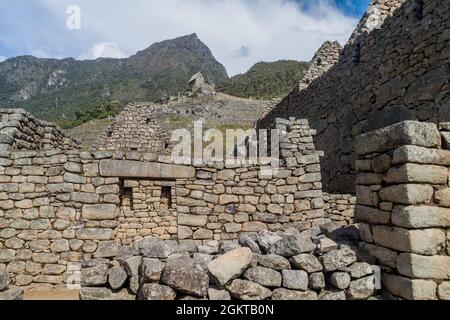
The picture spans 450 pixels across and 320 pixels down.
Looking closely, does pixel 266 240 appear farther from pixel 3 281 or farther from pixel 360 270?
pixel 3 281

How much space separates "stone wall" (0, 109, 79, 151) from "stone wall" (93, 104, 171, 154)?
241cm

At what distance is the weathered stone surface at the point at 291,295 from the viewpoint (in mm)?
2988

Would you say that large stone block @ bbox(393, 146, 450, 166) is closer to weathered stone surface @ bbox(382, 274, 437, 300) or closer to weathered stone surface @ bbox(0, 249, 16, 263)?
weathered stone surface @ bbox(382, 274, 437, 300)

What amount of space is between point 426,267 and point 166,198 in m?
4.95

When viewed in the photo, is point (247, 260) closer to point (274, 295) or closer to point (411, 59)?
point (274, 295)

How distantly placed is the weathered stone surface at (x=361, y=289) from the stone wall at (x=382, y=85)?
4.40m

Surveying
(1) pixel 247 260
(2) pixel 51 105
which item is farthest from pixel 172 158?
(2) pixel 51 105

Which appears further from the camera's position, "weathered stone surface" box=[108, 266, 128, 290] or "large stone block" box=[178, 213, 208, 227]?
"large stone block" box=[178, 213, 208, 227]

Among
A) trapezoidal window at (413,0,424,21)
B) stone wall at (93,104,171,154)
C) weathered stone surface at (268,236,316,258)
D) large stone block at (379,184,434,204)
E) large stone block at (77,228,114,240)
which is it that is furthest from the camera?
stone wall at (93,104,171,154)

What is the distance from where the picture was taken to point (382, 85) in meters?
8.37

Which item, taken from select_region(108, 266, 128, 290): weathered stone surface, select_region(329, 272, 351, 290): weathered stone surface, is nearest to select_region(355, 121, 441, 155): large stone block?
select_region(329, 272, 351, 290): weathered stone surface

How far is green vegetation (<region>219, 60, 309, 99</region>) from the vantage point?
201ft

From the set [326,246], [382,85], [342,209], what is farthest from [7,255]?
[382,85]

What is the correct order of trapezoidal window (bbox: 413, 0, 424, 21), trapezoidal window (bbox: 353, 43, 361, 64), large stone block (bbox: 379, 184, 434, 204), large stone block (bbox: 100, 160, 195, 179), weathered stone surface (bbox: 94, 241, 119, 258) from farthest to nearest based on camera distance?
1. trapezoidal window (bbox: 353, 43, 361, 64)
2. trapezoidal window (bbox: 413, 0, 424, 21)
3. large stone block (bbox: 100, 160, 195, 179)
4. weathered stone surface (bbox: 94, 241, 119, 258)
5. large stone block (bbox: 379, 184, 434, 204)
